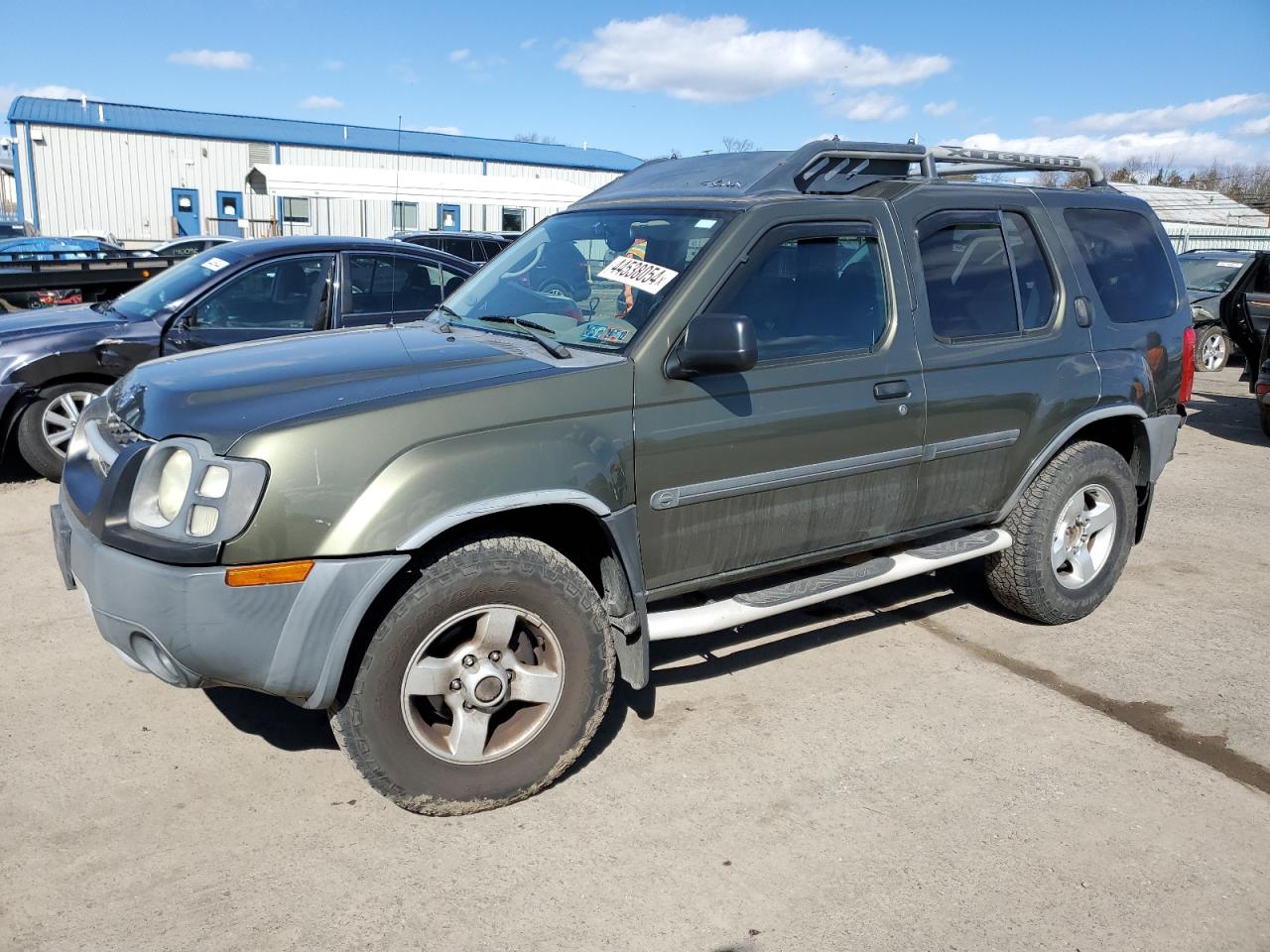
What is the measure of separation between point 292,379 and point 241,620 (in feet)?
2.72

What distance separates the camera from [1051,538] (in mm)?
4730

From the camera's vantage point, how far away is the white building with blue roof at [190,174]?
1331 inches

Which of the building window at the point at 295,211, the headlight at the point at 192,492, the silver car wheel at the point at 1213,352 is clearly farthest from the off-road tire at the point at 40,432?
the building window at the point at 295,211

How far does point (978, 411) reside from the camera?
4.30 meters

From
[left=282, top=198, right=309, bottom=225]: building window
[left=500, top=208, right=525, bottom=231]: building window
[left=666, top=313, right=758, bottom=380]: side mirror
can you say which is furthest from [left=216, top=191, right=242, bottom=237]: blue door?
[left=666, top=313, right=758, bottom=380]: side mirror

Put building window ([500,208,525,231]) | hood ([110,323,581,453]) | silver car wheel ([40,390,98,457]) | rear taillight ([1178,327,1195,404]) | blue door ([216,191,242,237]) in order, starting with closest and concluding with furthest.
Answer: hood ([110,323,581,453]) → rear taillight ([1178,327,1195,404]) → silver car wheel ([40,390,98,457]) → building window ([500,208,525,231]) → blue door ([216,191,242,237])

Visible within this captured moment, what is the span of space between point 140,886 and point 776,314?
2782 mm

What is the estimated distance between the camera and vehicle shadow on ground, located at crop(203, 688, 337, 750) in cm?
370

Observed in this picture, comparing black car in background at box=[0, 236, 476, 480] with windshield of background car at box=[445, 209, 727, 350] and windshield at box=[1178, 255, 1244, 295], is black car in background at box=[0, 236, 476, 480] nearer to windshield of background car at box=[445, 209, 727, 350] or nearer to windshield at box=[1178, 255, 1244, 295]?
windshield of background car at box=[445, 209, 727, 350]

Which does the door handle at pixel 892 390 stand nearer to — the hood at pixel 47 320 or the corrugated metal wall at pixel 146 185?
the hood at pixel 47 320

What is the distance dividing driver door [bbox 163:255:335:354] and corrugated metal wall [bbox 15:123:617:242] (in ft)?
86.4

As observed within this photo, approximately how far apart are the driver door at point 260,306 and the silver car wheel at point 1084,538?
4.71 metres

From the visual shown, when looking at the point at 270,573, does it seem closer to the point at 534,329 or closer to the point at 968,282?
the point at 534,329

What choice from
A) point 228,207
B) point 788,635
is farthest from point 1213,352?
point 228,207
